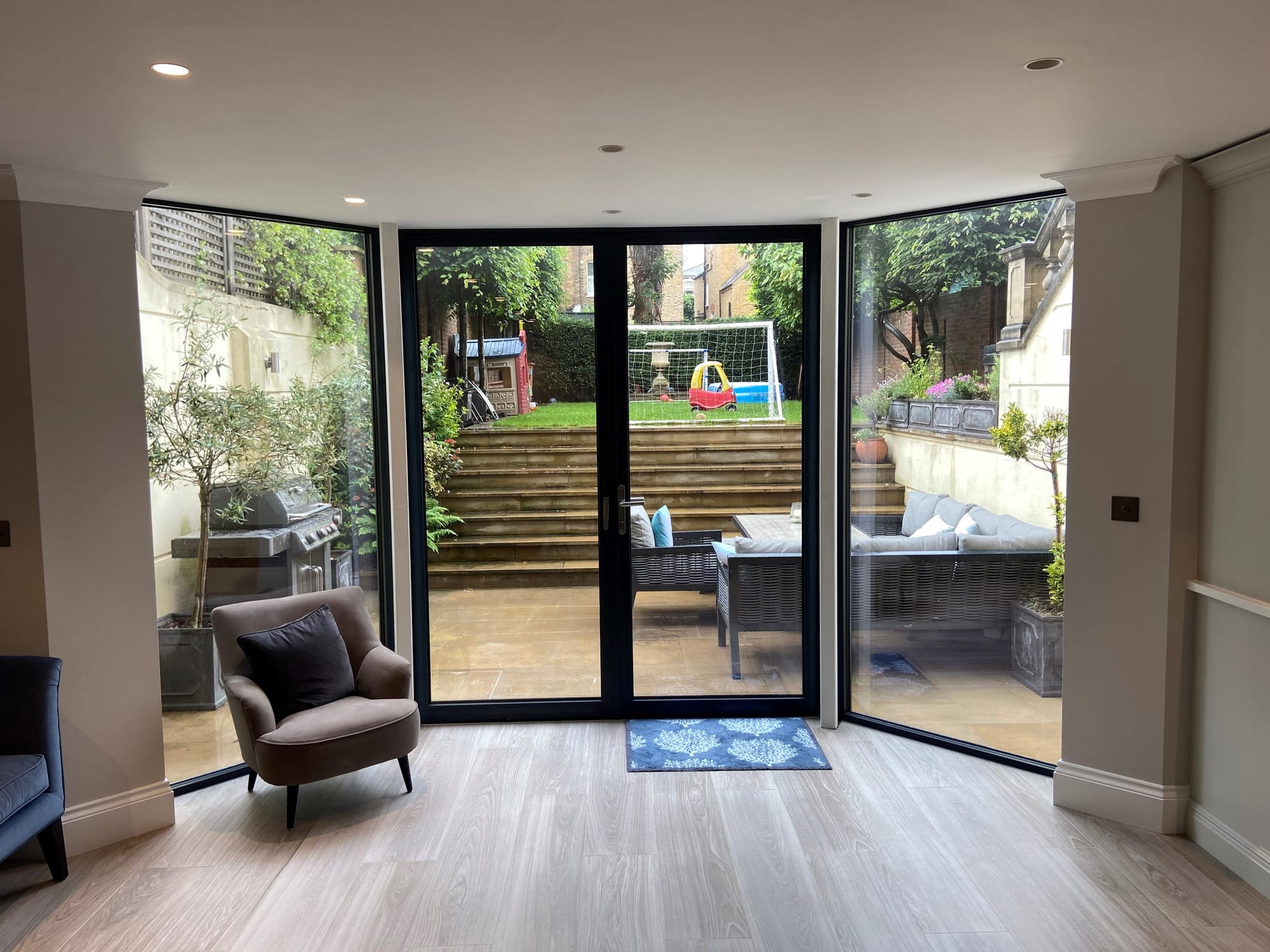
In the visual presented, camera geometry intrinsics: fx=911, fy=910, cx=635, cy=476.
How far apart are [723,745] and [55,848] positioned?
8.80 feet

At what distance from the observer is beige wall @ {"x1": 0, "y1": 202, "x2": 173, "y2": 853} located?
325cm

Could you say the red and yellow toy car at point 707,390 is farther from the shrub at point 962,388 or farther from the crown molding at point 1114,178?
the crown molding at point 1114,178

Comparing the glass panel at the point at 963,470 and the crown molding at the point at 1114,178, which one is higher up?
the crown molding at the point at 1114,178

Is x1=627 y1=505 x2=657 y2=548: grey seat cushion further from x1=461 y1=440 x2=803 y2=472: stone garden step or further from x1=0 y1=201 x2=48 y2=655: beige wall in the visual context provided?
x1=0 y1=201 x2=48 y2=655: beige wall

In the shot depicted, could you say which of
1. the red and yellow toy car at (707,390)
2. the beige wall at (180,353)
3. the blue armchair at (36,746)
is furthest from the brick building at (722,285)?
the blue armchair at (36,746)

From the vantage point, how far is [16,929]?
285 cm

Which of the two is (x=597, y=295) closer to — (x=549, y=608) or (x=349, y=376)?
(x=349, y=376)

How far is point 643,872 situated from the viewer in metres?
3.16

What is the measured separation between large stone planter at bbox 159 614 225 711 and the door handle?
1.93m

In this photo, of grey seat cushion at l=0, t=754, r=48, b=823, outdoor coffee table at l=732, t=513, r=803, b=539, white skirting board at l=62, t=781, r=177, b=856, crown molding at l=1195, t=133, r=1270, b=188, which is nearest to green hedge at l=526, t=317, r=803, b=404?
outdoor coffee table at l=732, t=513, r=803, b=539

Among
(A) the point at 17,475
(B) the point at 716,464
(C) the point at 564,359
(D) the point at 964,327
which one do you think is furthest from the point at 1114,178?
(A) the point at 17,475

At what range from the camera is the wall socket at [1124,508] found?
3404mm

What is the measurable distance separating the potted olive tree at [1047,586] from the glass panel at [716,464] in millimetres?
1061

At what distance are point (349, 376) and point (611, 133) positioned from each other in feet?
7.21
